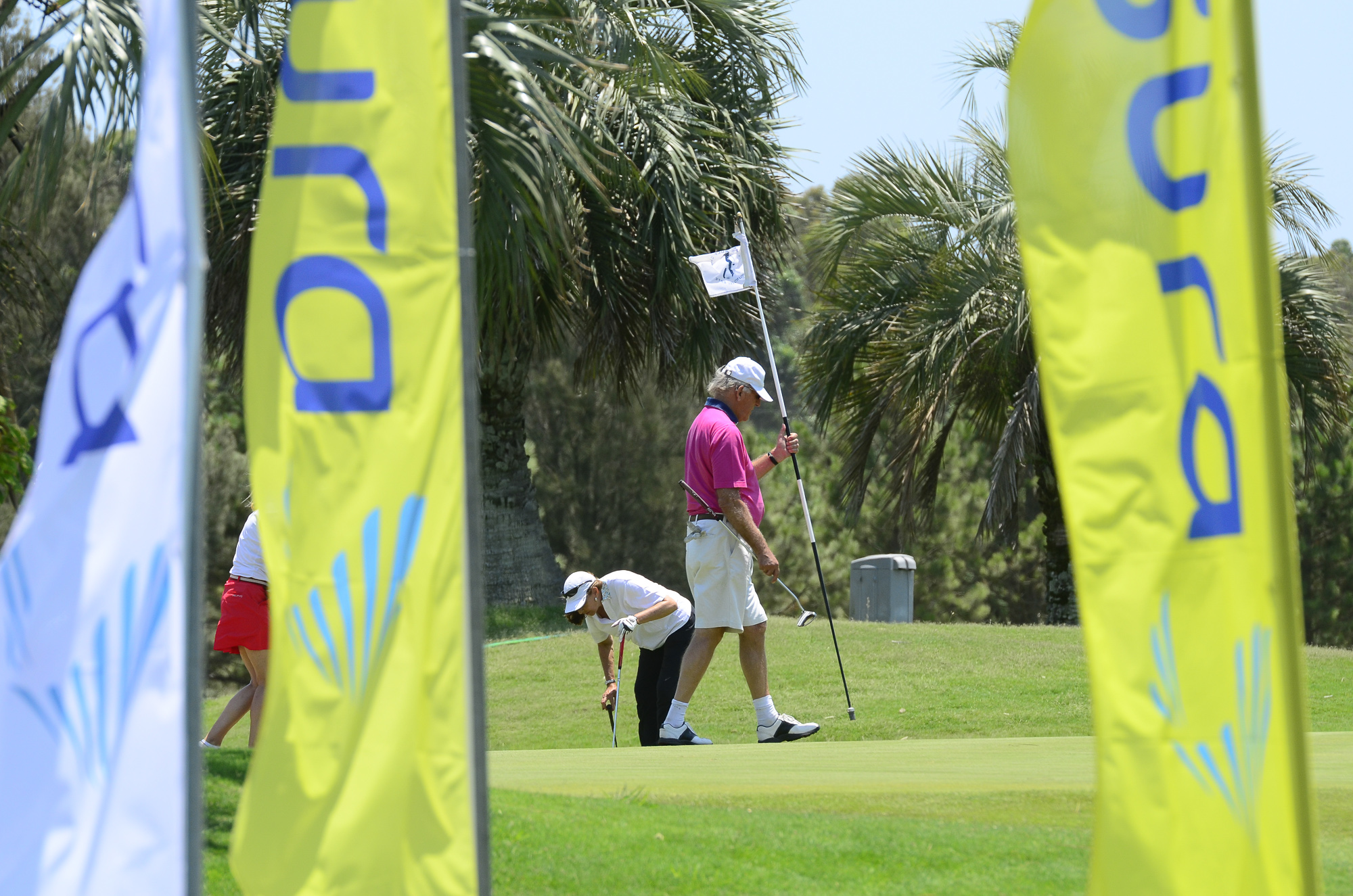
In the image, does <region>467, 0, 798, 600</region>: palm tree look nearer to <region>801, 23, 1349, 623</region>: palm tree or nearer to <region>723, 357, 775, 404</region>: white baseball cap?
<region>801, 23, 1349, 623</region>: palm tree

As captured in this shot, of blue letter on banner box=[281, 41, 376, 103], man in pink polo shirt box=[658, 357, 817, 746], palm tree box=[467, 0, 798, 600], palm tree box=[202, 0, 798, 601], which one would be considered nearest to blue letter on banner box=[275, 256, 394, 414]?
blue letter on banner box=[281, 41, 376, 103]

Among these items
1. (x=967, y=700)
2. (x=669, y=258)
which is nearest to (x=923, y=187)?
(x=669, y=258)

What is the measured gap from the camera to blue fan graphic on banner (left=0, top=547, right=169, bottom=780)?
2.92 meters

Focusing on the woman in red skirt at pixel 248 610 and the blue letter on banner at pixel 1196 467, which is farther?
the woman in red skirt at pixel 248 610

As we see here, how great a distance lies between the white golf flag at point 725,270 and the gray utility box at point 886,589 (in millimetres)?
6159

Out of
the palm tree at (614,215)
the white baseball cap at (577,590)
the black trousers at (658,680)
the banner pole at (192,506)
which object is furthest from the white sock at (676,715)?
the banner pole at (192,506)

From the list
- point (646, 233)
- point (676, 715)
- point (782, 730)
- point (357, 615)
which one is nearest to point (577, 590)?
point (676, 715)

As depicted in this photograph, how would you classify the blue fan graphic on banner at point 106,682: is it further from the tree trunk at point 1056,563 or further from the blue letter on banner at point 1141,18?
the tree trunk at point 1056,563

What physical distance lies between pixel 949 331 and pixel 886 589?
2.81 m

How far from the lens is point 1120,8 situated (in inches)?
117

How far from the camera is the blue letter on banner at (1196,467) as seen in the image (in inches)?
112

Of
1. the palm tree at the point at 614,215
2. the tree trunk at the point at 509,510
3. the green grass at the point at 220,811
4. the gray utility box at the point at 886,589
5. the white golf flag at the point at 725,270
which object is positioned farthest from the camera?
the tree trunk at the point at 509,510

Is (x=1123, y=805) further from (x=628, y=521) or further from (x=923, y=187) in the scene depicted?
(x=628, y=521)

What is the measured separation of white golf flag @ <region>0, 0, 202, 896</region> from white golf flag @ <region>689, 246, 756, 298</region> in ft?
25.1
